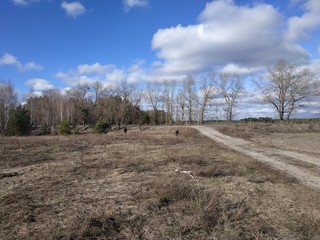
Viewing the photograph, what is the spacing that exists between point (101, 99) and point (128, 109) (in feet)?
47.0

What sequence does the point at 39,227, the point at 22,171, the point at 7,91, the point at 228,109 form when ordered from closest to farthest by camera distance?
the point at 39,227, the point at 22,171, the point at 7,91, the point at 228,109

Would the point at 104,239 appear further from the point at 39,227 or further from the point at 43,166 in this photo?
the point at 43,166

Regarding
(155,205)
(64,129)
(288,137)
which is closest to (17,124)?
(64,129)

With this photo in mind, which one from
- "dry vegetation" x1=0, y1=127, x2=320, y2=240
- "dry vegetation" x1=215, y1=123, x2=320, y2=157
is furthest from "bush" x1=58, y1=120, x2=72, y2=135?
"dry vegetation" x1=0, y1=127, x2=320, y2=240

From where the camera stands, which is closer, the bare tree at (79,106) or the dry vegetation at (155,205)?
the dry vegetation at (155,205)

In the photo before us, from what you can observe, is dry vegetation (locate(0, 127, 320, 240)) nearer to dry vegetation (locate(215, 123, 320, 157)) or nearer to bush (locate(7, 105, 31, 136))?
dry vegetation (locate(215, 123, 320, 157))

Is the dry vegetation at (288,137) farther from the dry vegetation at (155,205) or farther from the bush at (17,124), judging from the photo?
the bush at (17,124)

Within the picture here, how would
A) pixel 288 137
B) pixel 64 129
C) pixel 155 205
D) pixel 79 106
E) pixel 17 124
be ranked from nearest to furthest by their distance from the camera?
pixel 155 205, pixel 288 137, pixel 64 129, pixel 17 124, pixel 79 106

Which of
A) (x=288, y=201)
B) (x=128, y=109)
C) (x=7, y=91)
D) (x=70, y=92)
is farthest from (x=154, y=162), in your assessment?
(x=70, y=92)

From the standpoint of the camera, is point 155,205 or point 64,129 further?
point 64,129

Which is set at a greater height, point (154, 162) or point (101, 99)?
point (101, 99)

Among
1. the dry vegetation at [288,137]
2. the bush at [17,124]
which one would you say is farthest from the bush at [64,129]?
the dry vegetation at [288,137]

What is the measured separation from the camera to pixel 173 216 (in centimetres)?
614

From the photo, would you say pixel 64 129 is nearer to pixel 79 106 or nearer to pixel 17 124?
pixel 17 124
